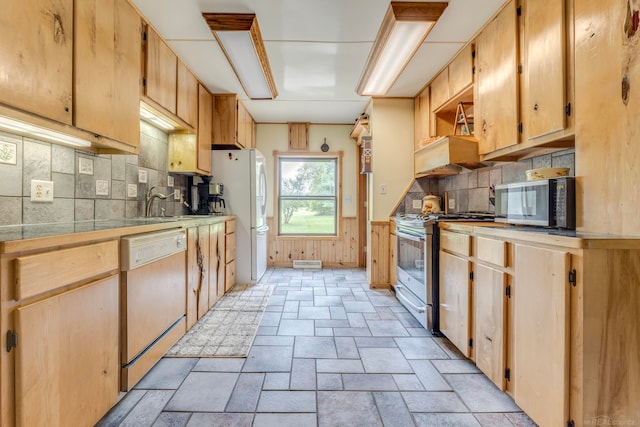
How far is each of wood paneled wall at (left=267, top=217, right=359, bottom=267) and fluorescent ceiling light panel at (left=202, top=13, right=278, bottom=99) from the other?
7.60 feet

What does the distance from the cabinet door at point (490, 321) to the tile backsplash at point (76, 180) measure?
2524mm

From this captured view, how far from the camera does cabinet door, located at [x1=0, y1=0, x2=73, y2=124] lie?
1.15 m

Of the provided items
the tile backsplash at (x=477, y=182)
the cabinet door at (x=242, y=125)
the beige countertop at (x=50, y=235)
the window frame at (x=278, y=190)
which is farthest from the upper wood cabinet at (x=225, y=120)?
the tile backsplash at (x=477, y=182)

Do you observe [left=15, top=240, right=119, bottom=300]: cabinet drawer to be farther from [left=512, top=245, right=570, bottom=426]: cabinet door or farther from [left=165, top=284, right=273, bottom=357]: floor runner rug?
[left=512, top=245, right=570, bottom=426]: cabinet door

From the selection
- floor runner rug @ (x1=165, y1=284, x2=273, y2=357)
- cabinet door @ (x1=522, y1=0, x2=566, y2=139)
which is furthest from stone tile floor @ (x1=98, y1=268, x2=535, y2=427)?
cabinet door @ (x1=522, y1=0, x2=566, y2=139)

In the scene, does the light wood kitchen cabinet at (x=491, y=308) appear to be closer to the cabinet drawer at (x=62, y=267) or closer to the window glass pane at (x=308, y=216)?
the cabinet drawer at (x=62, y=267)

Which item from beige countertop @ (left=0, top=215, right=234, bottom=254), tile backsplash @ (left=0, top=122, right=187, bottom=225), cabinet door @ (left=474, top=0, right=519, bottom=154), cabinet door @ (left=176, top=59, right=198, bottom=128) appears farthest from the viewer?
cabinet door @ (left=176, top=59, right=198, bottom=128)

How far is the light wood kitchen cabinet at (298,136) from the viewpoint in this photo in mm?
4902

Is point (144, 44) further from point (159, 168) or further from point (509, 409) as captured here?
point (509, 409)

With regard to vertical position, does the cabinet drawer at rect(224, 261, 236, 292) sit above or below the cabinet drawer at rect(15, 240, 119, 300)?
below

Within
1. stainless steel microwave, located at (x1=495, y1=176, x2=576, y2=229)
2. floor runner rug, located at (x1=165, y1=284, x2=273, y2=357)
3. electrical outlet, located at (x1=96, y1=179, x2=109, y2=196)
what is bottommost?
floor runner rug, located at (x1=165, y1=284, x2=273, y2=357)

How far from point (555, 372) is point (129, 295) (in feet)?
6.54

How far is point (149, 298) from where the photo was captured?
1.75 m

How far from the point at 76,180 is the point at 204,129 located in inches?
67.3
